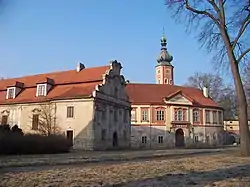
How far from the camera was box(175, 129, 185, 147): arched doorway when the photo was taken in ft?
200

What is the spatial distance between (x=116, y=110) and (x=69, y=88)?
22.7 feet

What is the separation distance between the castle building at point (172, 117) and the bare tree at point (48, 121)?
66.6 ft

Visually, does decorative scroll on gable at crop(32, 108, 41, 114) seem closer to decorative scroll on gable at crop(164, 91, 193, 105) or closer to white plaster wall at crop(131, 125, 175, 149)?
white plaster wall at crop(131, 125, 175, 149)

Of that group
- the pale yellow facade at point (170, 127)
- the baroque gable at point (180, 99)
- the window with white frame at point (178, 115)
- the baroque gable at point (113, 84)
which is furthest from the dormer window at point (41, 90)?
the window with white frame at point (178, 115)

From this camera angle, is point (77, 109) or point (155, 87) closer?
point (77, 109)

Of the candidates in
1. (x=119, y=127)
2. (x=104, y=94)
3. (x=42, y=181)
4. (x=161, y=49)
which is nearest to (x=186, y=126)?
(x=119, y=127)

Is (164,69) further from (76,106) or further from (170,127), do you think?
(76,106)

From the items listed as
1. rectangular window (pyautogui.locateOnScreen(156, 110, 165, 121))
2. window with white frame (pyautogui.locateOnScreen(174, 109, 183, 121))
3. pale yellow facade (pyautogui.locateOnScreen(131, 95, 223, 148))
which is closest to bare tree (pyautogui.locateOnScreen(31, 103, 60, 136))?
pale yellow facade (pyautogui.locateOnScreen(131, 95, 223, 148))

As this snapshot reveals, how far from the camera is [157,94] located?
64.6 metres

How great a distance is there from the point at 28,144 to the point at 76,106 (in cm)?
1267

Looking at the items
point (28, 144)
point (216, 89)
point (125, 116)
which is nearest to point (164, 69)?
point (216, 89)

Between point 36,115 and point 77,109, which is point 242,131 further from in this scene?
point 36,115

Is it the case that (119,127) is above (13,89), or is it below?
below

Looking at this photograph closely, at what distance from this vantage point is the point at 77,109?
3884cm
